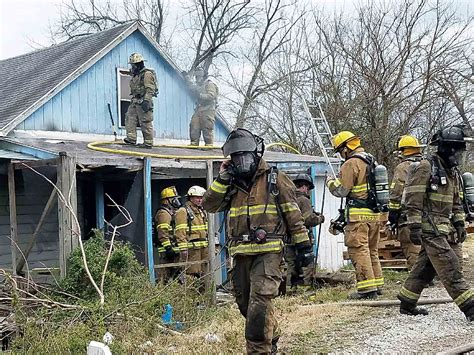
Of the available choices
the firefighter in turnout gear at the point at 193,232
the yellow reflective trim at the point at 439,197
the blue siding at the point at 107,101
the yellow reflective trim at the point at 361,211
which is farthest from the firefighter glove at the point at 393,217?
the blue siding at the point at 107,101

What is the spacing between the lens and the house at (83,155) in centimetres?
→ 987

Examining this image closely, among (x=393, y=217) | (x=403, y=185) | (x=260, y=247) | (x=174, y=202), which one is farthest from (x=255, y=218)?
(x=174, y=202)

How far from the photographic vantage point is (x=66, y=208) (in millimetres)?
8750

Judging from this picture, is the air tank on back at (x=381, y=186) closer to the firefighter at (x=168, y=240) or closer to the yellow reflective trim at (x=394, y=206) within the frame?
the yellow reflective trim at (x=394, y=206)

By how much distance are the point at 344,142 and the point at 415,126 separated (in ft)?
43.8

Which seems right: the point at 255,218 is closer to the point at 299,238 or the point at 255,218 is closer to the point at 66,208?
the point at 299,238

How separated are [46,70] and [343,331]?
1040cm

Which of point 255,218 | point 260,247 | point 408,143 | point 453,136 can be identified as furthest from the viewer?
point 408,143

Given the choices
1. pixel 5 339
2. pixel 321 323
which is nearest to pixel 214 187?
pixel 321 323

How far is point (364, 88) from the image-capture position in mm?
20219

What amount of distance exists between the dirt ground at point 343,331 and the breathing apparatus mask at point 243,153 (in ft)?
5.91

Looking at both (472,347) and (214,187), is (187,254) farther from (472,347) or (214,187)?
(472,347)

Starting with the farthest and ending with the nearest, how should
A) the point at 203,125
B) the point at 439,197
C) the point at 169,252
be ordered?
the point at 203,125 < the point at 169,252 < the point at 439,197

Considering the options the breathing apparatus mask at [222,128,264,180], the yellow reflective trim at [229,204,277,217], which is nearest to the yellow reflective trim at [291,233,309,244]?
the yellow reflective trim at [229,204,277,217]
